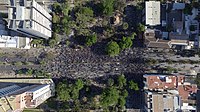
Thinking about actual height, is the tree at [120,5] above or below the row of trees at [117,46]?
above

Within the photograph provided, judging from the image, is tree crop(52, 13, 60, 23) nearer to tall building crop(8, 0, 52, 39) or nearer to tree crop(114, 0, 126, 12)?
tree crop(114, 0, 126, 12)

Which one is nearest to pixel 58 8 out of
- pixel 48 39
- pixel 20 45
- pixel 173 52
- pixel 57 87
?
pixel 48 39

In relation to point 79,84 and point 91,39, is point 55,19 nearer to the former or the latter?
point 91,39

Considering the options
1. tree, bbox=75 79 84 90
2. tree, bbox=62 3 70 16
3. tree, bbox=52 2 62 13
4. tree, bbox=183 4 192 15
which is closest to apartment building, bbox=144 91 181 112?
tree, bbox=75 79 84 90

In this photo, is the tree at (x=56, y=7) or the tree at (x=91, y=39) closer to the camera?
the tree at (x=91, y=39)

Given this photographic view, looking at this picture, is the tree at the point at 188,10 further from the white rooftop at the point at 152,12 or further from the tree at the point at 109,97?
the tree at the point at 109,97

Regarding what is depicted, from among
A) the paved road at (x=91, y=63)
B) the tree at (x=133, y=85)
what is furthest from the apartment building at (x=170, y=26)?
the tree at (x=133, y=85)

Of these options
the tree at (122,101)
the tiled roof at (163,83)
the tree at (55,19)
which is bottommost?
the tree at (122,101)
